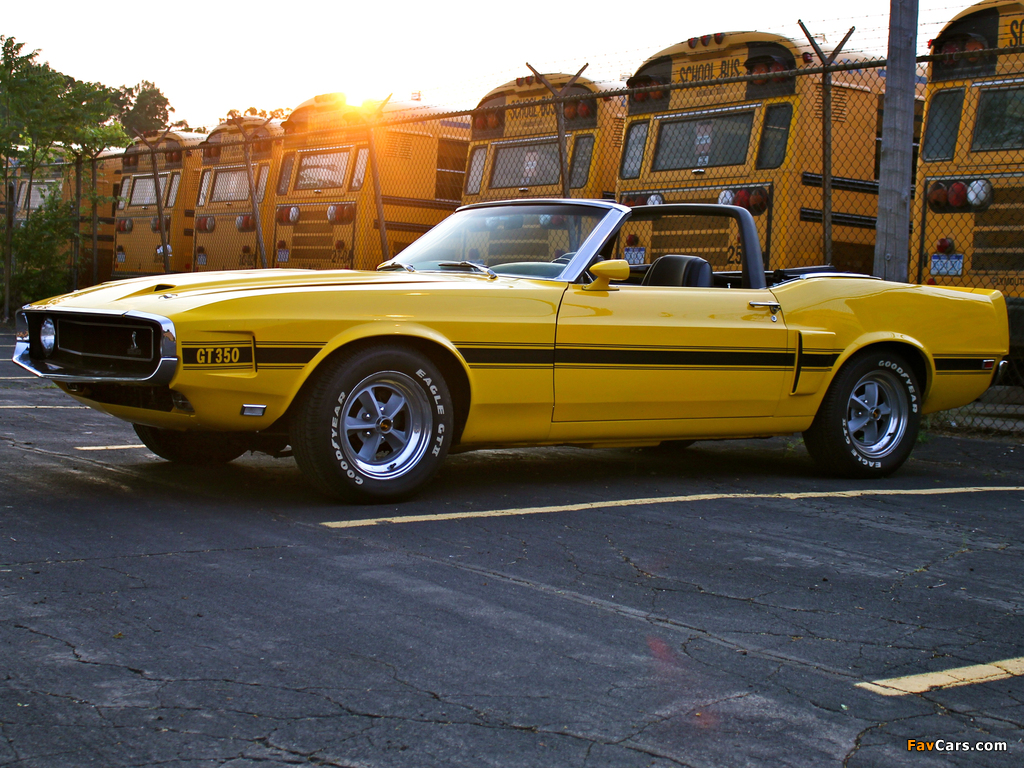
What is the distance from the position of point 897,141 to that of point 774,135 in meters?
1.99

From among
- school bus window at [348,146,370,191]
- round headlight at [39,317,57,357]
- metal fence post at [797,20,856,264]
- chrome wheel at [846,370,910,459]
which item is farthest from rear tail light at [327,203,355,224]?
round headlight at [39,317,57,357]

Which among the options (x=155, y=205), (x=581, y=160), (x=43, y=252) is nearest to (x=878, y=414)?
(x=581, y=160)

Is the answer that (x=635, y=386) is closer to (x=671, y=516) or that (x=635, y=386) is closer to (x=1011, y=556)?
(x=671, y=516)

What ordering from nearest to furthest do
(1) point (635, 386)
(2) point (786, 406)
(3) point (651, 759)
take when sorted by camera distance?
(3) point (651, 759) < (1) point (635, 386) < (2) point (786, 406)

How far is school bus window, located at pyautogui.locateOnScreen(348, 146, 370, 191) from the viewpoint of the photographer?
14.0 m

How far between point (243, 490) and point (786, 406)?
2.93 metres

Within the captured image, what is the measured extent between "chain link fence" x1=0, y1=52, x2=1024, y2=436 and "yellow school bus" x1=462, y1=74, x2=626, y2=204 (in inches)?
0.8

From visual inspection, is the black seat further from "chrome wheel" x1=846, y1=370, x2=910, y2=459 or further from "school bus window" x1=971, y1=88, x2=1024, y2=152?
"school bus window" x1=971, y1=88, x2=1024, y2=152

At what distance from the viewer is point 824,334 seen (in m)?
→ 6.23

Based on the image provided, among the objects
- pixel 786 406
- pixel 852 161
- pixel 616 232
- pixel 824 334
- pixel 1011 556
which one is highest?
pixel 852 161

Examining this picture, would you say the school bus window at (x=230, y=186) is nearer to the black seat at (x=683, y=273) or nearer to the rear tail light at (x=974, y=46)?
the rear tail light at (x=974, y=46)

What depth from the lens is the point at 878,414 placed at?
6602 millimetres

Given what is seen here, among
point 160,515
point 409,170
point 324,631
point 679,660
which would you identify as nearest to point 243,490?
point 160,515

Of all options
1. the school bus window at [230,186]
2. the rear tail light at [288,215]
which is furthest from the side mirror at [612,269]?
the school bus window at [230,186]
